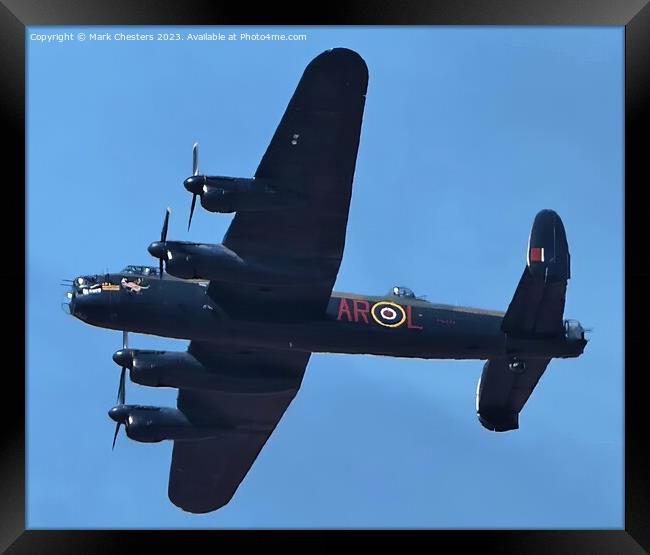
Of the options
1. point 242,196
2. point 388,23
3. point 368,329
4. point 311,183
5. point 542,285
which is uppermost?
point 388,23

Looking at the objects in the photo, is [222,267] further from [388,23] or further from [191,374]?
[388,23]

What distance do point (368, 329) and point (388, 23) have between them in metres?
5.30

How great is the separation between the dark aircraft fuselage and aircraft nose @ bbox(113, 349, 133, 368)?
4.75 feet

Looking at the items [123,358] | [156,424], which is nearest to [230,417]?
[156,424]

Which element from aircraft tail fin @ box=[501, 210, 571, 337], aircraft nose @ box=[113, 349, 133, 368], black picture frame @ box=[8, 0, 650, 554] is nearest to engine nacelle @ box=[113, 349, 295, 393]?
aircraft nose @ box=[113, 349, 133, 368]

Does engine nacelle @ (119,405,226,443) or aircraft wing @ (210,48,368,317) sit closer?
aircraft wing @ (210,48,368,317)

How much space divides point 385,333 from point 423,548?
3780mm

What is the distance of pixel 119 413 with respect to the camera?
2617cm

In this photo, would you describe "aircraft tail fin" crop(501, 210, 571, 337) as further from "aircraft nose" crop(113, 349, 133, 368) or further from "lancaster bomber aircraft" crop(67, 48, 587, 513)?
"aircraft nose" crop(113, 349, 133, 368)

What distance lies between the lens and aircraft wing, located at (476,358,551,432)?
2530cm

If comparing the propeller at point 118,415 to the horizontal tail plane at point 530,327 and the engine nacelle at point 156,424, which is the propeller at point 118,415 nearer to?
the engine nacelle at point 156,424

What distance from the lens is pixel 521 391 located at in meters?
25.3

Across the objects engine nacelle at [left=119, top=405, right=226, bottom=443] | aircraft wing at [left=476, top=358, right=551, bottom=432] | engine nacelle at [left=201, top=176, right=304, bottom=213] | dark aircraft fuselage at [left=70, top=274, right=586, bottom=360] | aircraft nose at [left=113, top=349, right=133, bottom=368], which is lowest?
engine nacelle at [left=119, top=405, right=226, bottom=443]

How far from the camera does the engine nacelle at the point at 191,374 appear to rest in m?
25.3
